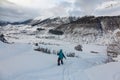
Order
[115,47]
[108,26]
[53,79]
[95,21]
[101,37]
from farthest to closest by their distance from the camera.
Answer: [95,21] → [108,26] → [101,37] → [115,47] → [53,79]

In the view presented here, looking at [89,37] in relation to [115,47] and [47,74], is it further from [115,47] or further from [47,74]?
[47,74]

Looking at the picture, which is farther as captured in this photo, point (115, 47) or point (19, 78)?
point (115, 47)

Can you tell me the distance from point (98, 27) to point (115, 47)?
72.0m

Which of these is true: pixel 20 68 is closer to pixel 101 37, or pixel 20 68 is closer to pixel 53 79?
pixel 53 79

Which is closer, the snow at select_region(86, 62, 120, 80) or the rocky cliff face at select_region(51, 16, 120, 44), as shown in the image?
the snow at select_region(86, 62, 120, 80)

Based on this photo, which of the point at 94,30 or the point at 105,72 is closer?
the point at 105,72

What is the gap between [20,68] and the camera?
17078 millimetres

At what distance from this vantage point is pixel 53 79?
45.1 feet

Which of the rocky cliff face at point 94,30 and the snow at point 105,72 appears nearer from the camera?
the snow at point 105,72

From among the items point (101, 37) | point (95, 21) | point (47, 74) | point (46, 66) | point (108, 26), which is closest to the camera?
point (47, 74)

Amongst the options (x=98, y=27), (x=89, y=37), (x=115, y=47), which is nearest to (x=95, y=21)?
(x=98, y=27)

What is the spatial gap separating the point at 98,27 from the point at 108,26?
4479mm

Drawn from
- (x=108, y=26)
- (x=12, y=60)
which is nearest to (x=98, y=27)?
(x=108, y=26)

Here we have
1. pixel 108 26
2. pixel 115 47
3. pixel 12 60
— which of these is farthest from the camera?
pixel 108 26
